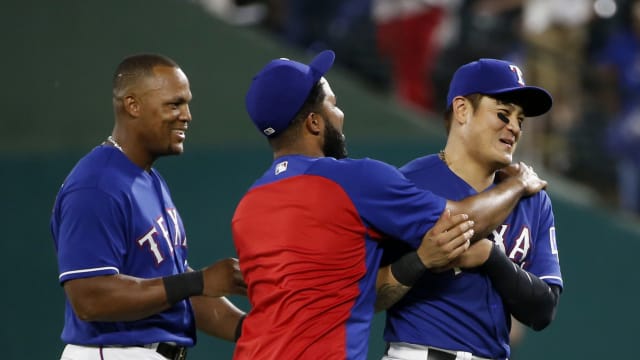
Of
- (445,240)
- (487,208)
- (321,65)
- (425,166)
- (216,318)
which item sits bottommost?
(216,318)

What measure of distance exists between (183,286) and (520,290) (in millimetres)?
1248

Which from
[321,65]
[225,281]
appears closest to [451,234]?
[321,65]

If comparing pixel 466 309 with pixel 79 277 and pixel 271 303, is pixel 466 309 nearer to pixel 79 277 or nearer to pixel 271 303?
pixel 271 303

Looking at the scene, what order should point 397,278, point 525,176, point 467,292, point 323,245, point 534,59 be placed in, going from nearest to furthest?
point 323,245 < point 397,278 < point 467,292 < point 525,176 < point 534,59

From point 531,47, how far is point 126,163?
539 cm

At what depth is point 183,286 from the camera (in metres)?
4.04

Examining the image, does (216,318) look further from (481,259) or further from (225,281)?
(481,259)

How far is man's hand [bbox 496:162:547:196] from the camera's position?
12.8ft

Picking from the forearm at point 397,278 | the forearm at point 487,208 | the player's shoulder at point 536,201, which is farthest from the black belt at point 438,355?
the player's shoulder at point 536,201

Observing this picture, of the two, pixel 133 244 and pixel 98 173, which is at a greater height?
pixel 98 173

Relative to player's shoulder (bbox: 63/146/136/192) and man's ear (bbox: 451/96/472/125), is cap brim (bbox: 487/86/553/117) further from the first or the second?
player's shoulder (bbox: 63/146/136/192)

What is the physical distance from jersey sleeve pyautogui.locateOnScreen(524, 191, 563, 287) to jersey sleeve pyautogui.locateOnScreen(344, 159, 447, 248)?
1.65 ft

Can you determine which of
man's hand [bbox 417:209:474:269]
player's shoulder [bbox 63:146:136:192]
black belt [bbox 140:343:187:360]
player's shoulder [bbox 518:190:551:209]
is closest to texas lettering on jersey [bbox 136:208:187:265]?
player's shoulder [bbox 63:146:136:192]

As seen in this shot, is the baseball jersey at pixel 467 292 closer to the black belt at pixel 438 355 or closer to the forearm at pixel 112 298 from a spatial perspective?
the black belt at pixel 438 355
